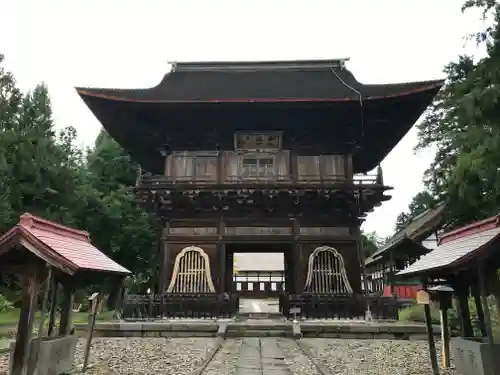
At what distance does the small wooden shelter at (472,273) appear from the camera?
6.12 meters

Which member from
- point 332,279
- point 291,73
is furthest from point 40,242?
point 291,73

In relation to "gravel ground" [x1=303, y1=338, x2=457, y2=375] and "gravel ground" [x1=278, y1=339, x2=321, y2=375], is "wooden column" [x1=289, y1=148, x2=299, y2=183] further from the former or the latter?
"gravel ground" [x1=278, y1=339, x2=321, y2=375]

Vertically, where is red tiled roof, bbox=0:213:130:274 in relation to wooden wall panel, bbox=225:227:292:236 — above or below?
below

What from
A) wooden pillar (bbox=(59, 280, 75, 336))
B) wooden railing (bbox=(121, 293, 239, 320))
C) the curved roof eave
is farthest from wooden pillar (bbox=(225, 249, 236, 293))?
wooden pillar (bbox=(59, 280, 75, 336))

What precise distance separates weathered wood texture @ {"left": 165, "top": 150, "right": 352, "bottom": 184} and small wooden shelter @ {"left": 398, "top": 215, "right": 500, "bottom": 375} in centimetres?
1003

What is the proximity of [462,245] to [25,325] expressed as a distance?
686 cm

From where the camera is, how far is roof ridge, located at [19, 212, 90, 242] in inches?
255

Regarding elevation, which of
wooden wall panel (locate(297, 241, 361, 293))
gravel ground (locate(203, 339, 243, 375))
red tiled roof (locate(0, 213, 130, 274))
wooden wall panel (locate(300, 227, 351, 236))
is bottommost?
gravel ground (locate(203, 339, 243, 375))

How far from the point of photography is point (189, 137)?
Answer: 18.5 m

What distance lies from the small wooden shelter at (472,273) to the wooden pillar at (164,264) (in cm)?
1086

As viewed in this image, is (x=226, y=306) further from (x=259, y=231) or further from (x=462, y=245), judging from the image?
(x=462, y=245)

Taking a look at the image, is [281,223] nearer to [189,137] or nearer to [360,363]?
[189,137]

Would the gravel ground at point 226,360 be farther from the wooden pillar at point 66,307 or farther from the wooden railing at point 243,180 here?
the wooden railing at point 243,180

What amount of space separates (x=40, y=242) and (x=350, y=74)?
17452 mm
